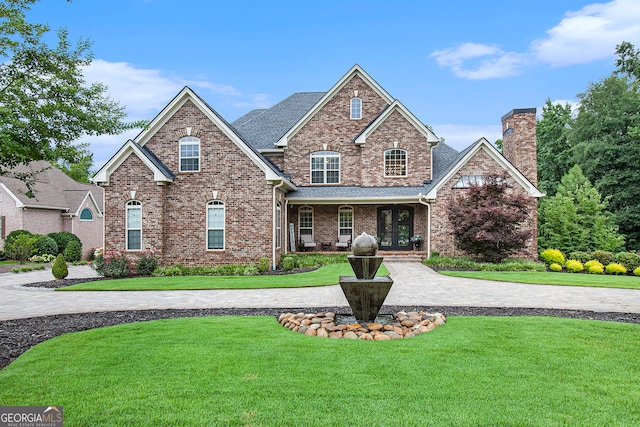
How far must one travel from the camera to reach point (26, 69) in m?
5.66

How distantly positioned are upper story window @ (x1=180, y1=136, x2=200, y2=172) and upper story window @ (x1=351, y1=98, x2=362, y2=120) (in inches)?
358

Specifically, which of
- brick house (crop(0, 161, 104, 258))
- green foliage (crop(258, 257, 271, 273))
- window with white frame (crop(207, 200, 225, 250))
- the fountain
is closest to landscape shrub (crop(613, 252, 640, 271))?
green foliage (crop(258, 257, 271, 273))

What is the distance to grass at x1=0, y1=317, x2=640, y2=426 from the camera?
12.6ft

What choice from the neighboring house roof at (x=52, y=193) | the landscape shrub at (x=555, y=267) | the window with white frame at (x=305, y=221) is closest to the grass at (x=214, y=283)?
the window with white frame at (x=305, y=221)

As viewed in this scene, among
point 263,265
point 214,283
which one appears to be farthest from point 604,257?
point 214,283

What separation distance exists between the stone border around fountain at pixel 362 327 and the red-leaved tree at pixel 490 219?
1085 centimetres

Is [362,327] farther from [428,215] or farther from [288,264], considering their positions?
[428,215]

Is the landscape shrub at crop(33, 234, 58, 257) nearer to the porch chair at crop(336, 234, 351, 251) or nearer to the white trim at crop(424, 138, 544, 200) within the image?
the porch chair at crop(336, 234, 351, 251)

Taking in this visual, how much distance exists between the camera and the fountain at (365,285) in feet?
23.9

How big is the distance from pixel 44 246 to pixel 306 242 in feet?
53.7

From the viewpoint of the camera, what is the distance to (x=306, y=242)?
869 inches

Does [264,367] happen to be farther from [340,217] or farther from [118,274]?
[340,217]

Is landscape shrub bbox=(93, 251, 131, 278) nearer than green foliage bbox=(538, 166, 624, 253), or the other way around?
landscape shrub bbox=(93, 251, 131, 278)

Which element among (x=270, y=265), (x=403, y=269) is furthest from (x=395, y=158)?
(x=270, y=265)
